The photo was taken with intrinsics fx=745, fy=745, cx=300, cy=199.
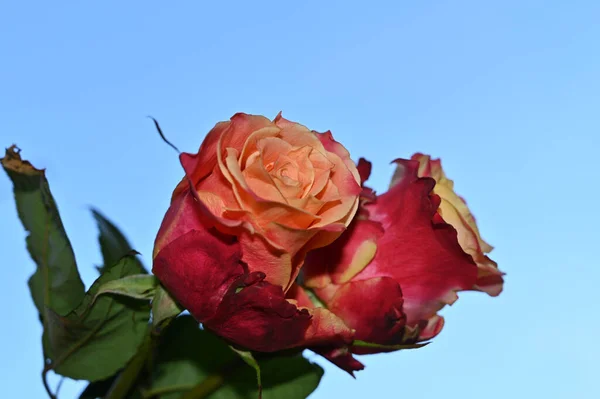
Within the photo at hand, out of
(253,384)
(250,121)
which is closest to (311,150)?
(250,121)

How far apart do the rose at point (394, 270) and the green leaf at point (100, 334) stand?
0.13 metres

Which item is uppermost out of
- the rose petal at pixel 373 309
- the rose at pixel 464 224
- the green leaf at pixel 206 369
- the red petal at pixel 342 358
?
the rose at pixel 464 224

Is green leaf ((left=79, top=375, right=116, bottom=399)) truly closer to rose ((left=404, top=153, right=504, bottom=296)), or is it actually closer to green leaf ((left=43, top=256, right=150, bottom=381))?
green leaf ((left=43, top=256, right=150, bottom=381))

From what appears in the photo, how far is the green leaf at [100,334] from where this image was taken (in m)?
0.58

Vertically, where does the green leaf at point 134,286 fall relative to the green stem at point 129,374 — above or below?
above

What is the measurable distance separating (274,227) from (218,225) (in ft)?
0.13

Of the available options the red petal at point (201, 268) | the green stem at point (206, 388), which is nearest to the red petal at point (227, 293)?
the red petal at point (201, 268)

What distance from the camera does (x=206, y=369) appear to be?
0.65m

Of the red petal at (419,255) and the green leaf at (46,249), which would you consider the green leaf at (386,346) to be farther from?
the green leaf at (46,249)

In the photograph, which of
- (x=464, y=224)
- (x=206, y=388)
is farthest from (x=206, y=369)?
(x=464, y=224)

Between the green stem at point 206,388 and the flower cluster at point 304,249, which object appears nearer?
the flower cluster at point 304,249

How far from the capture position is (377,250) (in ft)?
2.03

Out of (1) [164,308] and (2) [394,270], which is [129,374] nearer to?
(1) [164,308]

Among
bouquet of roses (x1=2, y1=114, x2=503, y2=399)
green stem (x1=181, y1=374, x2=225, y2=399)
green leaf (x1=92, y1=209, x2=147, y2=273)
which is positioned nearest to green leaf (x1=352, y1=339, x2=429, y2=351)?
bouquet of roses (x1=2, y1=114, x2=503, y2=399)
